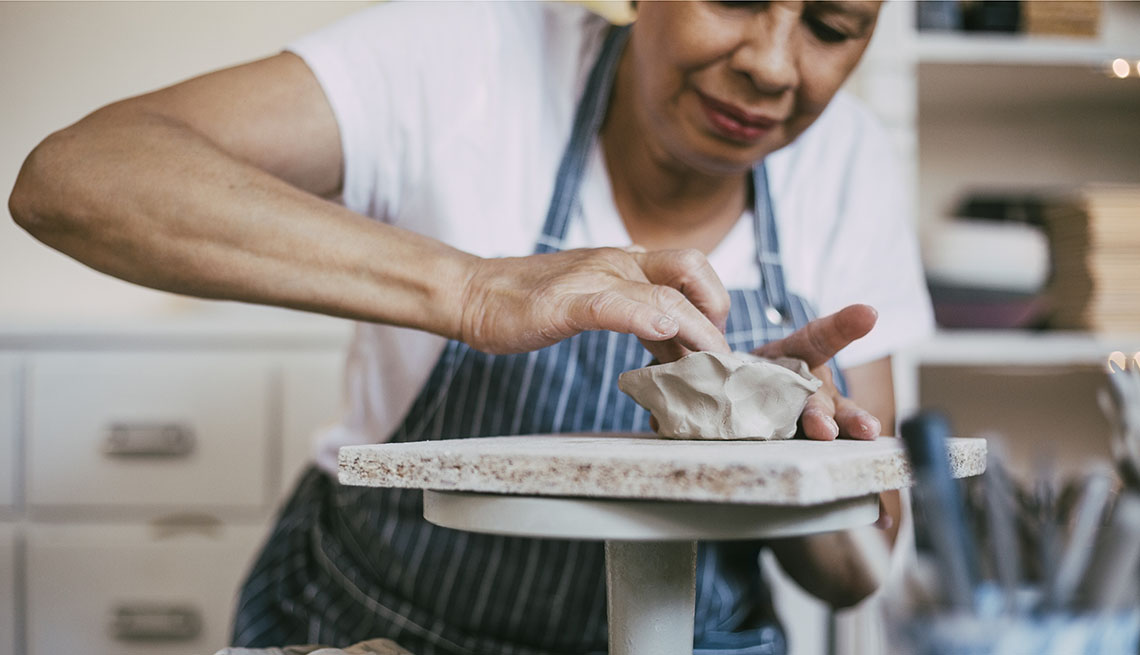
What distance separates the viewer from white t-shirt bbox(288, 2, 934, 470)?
96cm

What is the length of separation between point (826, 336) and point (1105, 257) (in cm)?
98

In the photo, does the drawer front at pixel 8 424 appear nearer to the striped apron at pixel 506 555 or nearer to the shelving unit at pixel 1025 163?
the striped apron at pixel 506 555

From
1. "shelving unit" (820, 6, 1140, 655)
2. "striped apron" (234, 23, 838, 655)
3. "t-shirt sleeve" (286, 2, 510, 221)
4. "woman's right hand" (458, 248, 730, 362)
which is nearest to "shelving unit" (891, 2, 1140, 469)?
"shelving unit" (820, 6, 1140, 655)

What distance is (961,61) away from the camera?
1.56 metres

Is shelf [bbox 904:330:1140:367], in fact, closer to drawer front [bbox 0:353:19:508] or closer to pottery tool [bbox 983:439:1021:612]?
pottery tool [bbox 983:439:1021:612]

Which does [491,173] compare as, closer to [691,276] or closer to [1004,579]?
[691,276]


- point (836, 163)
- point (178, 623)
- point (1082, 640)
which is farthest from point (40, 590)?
point (1082, 640)

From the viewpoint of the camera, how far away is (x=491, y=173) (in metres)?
1.01

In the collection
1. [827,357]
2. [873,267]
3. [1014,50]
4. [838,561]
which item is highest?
[1014,50]

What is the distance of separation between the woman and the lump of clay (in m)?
0.03

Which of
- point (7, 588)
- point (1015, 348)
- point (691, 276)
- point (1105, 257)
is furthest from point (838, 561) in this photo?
point (7, 588)

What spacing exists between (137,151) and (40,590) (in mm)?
1053

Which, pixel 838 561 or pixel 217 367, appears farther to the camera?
pixel 217 367

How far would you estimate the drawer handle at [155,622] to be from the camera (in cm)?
152
